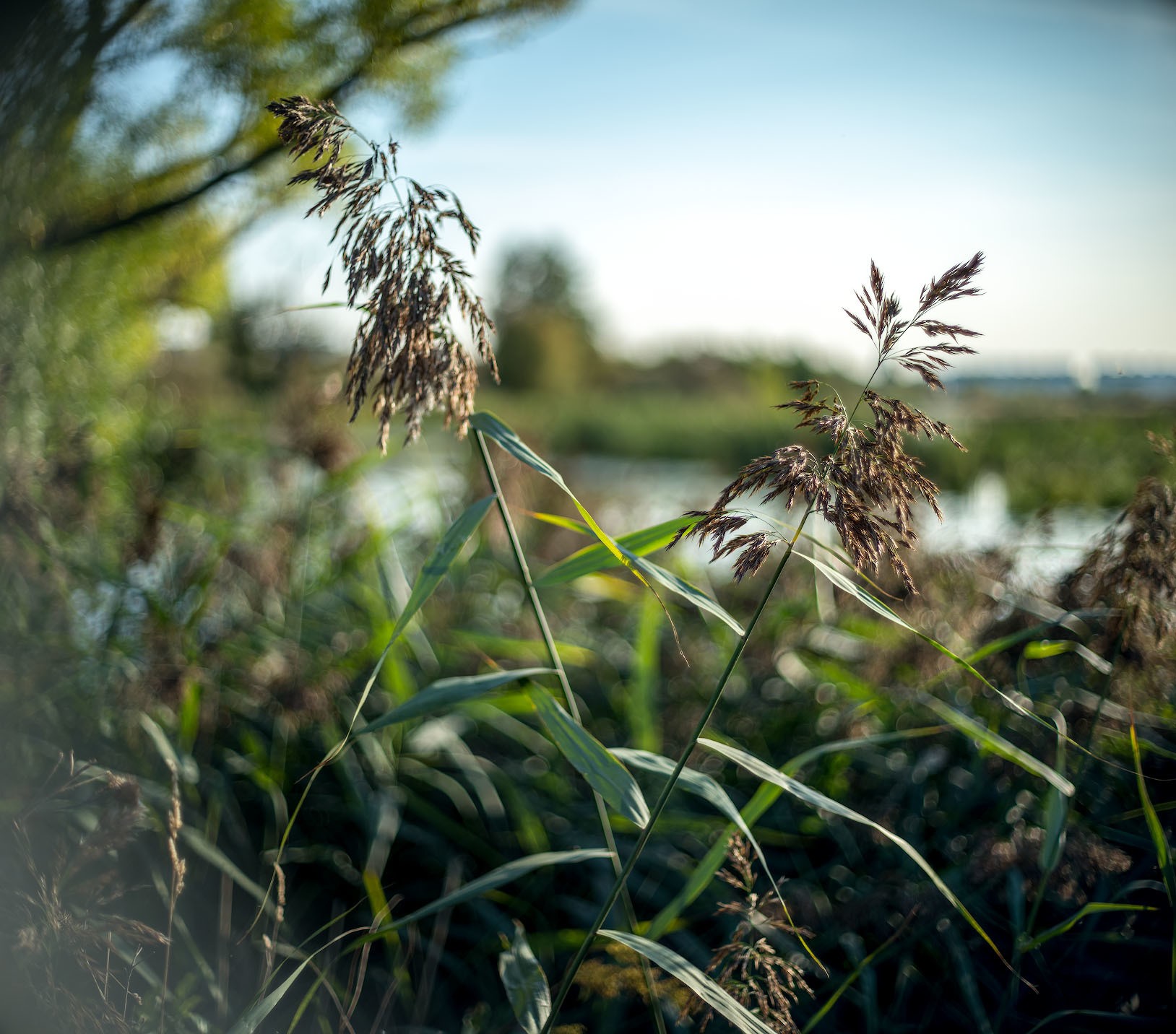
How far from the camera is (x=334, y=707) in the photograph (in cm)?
156

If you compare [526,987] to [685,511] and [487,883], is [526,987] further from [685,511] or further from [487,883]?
[685,511]

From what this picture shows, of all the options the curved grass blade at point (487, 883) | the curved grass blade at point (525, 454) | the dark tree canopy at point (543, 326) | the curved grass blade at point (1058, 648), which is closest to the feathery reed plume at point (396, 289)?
the curved grass blade at point (525, 454)

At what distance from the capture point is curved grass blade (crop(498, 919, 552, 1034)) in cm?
76

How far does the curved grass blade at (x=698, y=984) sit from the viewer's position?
26.3 inches

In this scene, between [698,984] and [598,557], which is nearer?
[698,984]

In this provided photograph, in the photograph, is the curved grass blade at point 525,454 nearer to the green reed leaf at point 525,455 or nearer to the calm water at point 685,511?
the green reed leaf at point 525,455

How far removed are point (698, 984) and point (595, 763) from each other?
0.20m

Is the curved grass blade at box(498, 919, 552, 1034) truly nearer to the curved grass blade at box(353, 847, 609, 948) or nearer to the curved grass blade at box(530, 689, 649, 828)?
the curved grass blade at box(353, 847, 609, 948)

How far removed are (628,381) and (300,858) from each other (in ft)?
66.5

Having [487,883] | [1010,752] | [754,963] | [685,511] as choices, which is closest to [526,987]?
[487,883]

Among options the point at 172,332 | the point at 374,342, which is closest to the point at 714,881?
the point at 374,342

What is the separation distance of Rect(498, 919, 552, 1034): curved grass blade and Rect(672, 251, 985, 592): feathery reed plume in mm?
477

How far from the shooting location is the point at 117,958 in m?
0.92

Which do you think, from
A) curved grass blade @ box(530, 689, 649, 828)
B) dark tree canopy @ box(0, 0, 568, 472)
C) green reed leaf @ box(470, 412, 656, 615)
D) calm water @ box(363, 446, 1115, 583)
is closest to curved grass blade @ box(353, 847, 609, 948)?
curved grass blade @ box(530, 689, 649, 828)
